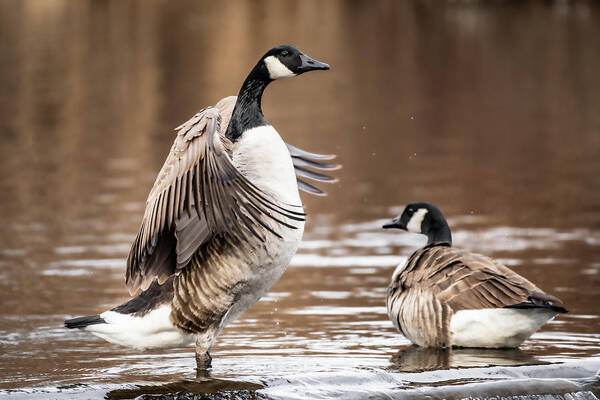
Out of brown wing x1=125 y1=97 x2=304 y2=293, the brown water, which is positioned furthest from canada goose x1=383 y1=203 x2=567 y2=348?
brown wing x1=125 y1=97 x2=304 y2=293

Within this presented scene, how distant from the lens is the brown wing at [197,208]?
6.79m

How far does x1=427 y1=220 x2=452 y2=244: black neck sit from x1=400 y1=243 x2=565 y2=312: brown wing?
573mm

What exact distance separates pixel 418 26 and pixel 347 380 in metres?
46.2

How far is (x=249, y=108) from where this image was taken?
Result: 744 cm

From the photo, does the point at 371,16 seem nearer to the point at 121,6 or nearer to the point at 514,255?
the point at 121,6

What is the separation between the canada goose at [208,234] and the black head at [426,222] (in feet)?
7.60

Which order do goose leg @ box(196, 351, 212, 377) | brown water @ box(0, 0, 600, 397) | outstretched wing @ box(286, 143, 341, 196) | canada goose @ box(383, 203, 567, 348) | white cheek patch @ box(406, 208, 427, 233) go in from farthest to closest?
1. white cheek patch @ box(406, 208, 427, 233)
2. outstretched wing @ box(286, 143, 341, 196)
3. brown water @ box(0, 0, 600, 397)
4. canada goose @ box(383, 203, 567, 348)
5. goose leg @ box(196, 351, 212, 377)

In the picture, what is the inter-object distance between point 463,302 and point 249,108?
1974mm

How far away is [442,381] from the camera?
22.2 feet

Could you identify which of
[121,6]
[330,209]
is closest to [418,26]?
[121,6]

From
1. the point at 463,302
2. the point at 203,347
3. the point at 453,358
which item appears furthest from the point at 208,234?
the point at 463,302

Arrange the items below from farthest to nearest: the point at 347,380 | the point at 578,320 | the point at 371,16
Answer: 1. the point at 371,16
2. the point at 578,320
3. the point at 347,380

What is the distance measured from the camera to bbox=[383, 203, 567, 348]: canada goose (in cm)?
783

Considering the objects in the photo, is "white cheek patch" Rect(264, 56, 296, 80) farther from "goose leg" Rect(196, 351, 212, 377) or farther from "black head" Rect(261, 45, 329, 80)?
"goose leg" Rect(196, 351, 212, 377)
